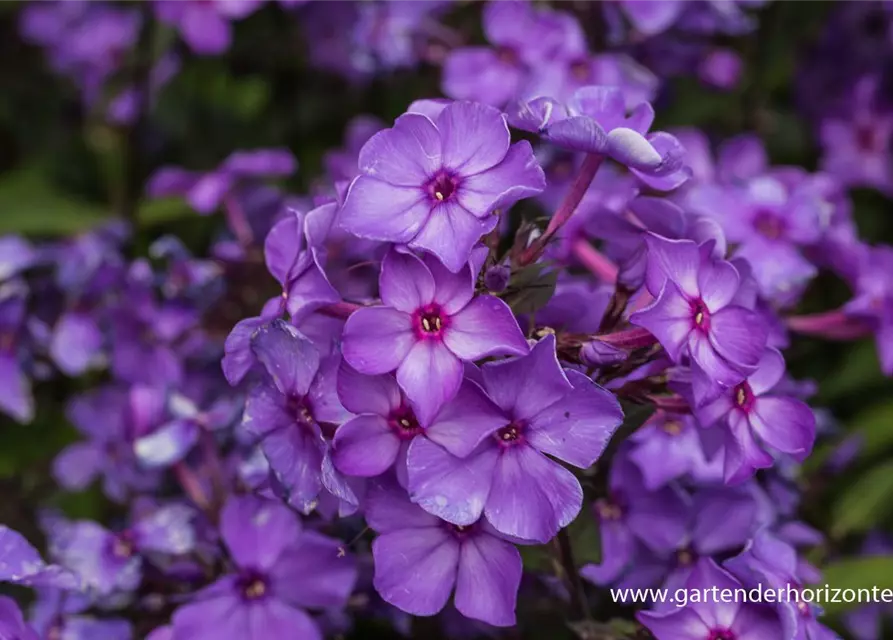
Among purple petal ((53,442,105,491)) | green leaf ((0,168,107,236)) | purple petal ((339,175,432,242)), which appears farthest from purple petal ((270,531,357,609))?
green leaf ((0,168,107,236))

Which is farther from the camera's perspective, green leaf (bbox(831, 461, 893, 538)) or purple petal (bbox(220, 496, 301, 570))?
green leaf (bbox(831, 461, 893, 538))

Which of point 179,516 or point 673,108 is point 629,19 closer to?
point 673,108

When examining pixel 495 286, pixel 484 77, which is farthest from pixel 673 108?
pixel 495 286

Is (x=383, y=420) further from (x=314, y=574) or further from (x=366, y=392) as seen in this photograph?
(x=314, y=574)

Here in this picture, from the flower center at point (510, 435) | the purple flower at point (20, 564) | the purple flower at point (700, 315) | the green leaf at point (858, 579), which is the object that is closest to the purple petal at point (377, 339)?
the flower center at point (510, 435)

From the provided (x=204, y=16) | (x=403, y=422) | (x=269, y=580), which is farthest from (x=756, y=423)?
(x=204, y=16)

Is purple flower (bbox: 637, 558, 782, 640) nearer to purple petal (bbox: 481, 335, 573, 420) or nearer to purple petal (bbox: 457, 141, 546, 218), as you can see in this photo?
purple petal (bbox: 481, 335, 573, 420)
